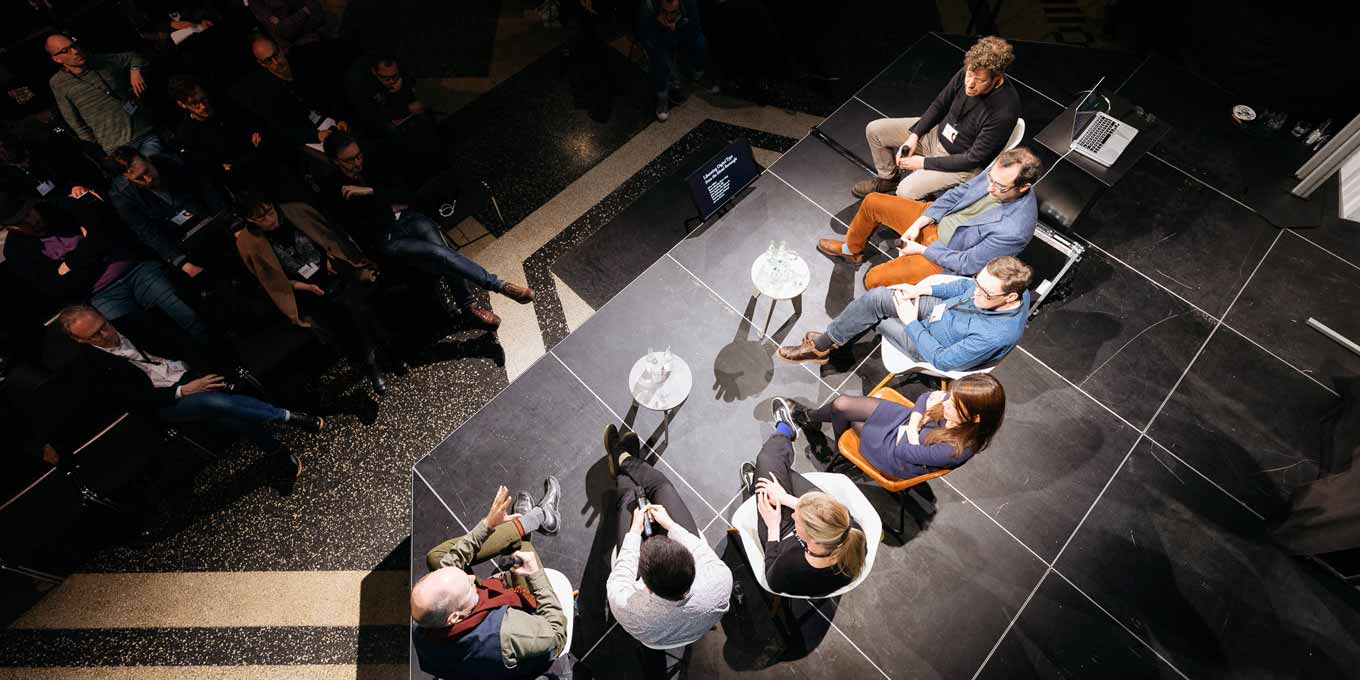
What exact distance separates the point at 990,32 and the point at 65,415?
7.63 meters

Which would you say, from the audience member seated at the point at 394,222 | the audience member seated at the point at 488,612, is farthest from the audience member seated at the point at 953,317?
the audience member seated at the point at 394,222

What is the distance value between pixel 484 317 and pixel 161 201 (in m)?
2.22

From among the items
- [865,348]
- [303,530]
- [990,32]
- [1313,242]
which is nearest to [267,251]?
[303,530]

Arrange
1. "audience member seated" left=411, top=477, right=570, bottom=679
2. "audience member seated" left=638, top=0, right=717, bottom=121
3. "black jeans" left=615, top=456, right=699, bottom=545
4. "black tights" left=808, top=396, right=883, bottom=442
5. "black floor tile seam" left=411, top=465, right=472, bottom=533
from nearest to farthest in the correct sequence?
1. "audience member seated" left=411, top=477, right=570, bottom=679
2. "black jeans" left=615, top=456, right=699, bottom=545
3. "black tights" left=808, top=396, right=883, bottom=442
4. "black floor tile seam" left=411, top=465, right=472, bottom=533
5. "audience member seated" left=638, top=0, right=717, bottom=121

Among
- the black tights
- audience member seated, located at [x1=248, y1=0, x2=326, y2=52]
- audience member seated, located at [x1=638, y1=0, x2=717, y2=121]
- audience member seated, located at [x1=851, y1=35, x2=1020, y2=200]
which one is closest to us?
the black tights

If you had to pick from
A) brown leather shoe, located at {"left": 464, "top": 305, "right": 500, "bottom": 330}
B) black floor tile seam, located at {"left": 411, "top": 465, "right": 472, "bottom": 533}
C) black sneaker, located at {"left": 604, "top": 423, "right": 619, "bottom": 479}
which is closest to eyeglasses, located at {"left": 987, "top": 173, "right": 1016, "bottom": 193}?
black sneaker, located at {"left": 604, "top": 423, "right": 619, "bottom": 479}

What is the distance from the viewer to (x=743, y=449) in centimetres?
372

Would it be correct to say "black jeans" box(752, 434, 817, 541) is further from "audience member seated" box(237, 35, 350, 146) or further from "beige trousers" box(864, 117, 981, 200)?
"audience member seated" box(237, 35, 350, 146)

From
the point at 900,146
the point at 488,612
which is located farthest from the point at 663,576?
the point at 900,146

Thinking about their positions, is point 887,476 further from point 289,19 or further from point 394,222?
point 289,19

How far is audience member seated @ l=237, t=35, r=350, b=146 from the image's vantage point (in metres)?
4.56

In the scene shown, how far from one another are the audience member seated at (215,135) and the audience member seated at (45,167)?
2.65 feet

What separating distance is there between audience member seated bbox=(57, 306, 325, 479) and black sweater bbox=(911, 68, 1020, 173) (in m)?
4.52

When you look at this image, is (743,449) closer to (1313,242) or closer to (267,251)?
(267,251)
